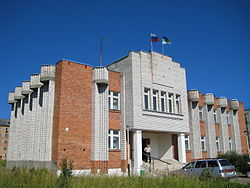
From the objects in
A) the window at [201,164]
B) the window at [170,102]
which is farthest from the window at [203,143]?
the window at [201,164]

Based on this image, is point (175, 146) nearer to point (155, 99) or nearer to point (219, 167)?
point (155, 99)

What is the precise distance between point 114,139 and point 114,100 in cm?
332

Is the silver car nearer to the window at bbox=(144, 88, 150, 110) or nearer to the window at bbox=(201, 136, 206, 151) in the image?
the window at bbox=(144, 88, 150, 110)

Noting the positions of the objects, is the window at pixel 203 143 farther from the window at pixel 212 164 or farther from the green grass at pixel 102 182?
the green grass at pixel 102 182

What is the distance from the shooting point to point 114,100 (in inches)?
865

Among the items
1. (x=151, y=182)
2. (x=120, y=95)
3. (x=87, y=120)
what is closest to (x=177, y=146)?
(x=120, y=95)

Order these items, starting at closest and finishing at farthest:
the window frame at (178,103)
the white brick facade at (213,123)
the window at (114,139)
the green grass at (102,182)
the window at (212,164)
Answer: the green grass at (102,182) < the window at (212,164) < the window at (114,139) < the window frame at (178,103) < the white brick facade at (213,123)

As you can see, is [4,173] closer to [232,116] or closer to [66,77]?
[66,77]

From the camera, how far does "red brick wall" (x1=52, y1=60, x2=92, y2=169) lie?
18000 millimetres

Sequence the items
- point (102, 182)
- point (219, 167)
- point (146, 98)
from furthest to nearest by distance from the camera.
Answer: point (146, 98) < point (219, 167) < point (102, 182)

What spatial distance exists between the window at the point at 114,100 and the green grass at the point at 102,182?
39.6 feet

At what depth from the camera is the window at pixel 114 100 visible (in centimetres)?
2147

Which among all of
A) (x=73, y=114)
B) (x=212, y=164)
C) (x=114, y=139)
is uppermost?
(x=73, y=114)

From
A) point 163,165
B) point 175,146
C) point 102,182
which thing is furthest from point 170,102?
point 102,182
